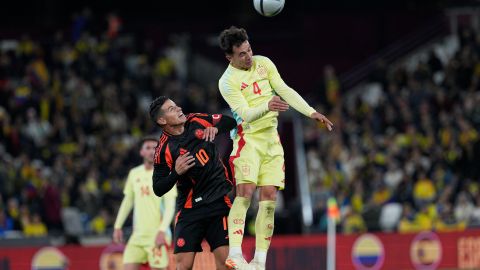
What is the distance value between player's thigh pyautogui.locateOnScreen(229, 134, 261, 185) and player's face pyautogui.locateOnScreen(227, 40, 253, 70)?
2.50 ft

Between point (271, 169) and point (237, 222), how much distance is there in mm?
777

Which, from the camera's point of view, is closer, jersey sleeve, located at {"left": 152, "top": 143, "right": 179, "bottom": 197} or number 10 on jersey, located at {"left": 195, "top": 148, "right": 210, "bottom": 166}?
jersey sleeve, located at {"left": 152, "top": 143, "right": 179, "bottom": 197}

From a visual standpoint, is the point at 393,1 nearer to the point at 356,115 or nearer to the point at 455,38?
the point at 455,38

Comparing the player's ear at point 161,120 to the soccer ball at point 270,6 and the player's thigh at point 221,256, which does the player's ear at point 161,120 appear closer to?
the player's thigh at point 221,256

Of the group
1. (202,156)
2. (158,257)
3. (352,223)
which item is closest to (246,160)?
(202,156)

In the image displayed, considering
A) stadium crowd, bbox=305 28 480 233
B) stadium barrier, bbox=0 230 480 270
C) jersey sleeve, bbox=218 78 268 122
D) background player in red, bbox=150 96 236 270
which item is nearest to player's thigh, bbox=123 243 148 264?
background player in red, bbox=150 96 236 270

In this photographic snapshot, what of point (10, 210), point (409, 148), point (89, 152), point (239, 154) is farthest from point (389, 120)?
point (239, 154)

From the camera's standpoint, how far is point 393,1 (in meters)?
33.3

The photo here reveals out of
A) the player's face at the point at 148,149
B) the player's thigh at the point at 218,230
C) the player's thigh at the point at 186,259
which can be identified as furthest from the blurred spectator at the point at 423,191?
the player's thigh at the point at 186,259

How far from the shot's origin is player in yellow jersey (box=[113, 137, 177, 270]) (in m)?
14.5

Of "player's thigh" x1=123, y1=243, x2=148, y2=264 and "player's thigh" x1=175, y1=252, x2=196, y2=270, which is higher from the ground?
"player's thigh" x1=123, y1=243, x2=148, y2=264

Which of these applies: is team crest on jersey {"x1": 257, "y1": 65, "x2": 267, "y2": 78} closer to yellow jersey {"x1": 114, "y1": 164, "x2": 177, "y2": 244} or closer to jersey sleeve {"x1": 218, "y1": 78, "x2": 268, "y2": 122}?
jersey sleeve {"x1": 218, "y1": 78, "x2": 268, "y2": 122}

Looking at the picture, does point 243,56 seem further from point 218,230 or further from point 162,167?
point 218,230

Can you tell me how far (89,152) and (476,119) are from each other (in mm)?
8648
